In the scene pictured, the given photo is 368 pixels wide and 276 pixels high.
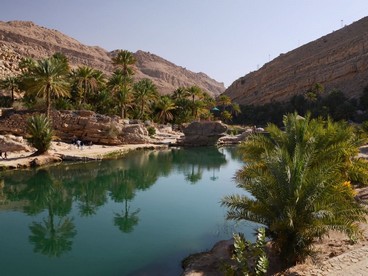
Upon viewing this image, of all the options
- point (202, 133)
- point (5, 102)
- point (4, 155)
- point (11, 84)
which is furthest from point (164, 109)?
point (4, 155)

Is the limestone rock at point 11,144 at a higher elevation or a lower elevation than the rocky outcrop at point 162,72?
lower

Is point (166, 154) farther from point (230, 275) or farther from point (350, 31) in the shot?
point (350, 31)

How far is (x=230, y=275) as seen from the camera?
7.10 metres

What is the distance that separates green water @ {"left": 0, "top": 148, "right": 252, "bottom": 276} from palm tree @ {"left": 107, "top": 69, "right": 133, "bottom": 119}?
18641 mm

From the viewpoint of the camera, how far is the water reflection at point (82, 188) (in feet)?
40.9

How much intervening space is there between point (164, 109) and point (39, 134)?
29.0m

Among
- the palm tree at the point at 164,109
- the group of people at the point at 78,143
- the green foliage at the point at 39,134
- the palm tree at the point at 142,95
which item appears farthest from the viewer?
the palm tree at the point at 164,109

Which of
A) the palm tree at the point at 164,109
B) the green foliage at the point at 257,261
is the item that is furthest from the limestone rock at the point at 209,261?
the palm tree at the point at 164,109

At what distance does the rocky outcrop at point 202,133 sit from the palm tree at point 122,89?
348 inches

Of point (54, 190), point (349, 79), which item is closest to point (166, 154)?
point (54, 190)

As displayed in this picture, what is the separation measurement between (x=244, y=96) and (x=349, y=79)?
107 ft

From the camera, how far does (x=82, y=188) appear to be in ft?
63.7

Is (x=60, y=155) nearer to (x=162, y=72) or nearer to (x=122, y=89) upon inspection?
(x=122, y=89)

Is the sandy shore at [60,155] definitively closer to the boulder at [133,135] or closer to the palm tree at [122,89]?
the boulder at [133,135]
